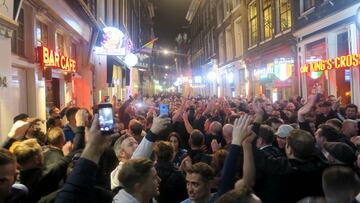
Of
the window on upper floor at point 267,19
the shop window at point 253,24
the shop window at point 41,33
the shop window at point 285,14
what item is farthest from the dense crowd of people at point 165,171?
the shop window at point 253,24

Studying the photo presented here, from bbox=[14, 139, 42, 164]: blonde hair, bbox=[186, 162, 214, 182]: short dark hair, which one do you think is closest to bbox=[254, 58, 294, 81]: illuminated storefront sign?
bbox=[186, 162, 214, 182]: short dark hair

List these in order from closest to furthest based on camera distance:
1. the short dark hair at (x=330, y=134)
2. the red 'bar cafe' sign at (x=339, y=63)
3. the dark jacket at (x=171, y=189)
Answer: the dark jacket at (x=171, y=189)
the short dark hair at (x=330, y=134)
the red 'bar cafe' sign at (x=339, y=63)

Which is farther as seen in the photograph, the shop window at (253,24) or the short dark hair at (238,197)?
the shop window at (253,24)

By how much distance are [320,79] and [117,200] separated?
1585 centimetres

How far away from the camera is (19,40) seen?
1095cm

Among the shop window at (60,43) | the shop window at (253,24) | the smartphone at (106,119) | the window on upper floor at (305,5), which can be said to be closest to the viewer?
the smartphone at (106,119)

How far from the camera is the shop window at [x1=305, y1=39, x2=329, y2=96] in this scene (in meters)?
17.2

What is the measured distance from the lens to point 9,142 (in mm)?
5023

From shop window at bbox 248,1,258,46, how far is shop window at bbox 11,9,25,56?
18.2 m

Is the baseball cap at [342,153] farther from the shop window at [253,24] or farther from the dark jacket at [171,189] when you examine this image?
the shop window at [253,24]

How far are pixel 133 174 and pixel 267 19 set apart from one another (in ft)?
74.0

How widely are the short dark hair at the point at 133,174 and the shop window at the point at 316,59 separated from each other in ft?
48.5

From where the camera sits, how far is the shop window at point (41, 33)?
12.7 meters

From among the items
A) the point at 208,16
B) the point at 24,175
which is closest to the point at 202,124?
the point at 24,175
